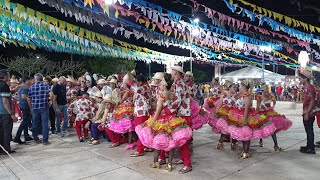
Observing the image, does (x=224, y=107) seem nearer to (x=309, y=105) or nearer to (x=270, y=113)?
(x=270, y=113)

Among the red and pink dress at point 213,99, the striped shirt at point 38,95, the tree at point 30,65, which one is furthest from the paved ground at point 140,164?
the tree at point 30,65

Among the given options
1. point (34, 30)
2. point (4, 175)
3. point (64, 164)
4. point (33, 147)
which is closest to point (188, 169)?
point (64, 164)

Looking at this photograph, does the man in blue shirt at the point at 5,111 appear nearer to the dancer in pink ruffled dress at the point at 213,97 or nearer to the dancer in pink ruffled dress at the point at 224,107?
the dancer in pink ruffled dress at the point at 224,107

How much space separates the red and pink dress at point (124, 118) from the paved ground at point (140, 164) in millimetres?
498

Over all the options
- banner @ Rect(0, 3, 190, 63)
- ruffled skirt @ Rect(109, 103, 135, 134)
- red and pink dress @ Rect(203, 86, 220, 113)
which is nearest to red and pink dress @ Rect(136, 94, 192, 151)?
ruffled skirt @ Rect(109, 103, 135, 134)

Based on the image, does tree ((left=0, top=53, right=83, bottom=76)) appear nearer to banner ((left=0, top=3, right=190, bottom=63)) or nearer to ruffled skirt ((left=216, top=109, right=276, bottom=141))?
banner ((left=0, top=3, right=190, bottom=63))

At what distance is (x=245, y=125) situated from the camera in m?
5.29

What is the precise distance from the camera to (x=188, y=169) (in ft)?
15.3

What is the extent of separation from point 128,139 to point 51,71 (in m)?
21.2

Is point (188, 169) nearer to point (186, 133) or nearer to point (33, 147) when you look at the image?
point (186, 133)

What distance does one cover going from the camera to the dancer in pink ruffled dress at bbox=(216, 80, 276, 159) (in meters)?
5.26

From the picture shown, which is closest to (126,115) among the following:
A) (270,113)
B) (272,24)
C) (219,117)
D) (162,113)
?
(162,113)

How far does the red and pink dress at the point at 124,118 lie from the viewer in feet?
20.5

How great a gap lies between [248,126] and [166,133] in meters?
1.82
